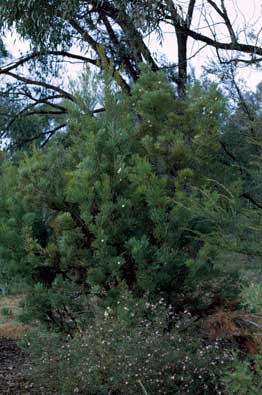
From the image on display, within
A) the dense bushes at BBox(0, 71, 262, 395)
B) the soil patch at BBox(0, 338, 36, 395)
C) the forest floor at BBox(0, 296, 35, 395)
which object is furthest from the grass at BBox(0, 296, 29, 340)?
the dense bushes at BBox(0, 71, 262, 395)

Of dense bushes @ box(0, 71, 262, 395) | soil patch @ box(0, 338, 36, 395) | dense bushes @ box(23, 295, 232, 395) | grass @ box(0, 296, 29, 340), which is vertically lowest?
soil patch @ box(0, 338, 36, 395)

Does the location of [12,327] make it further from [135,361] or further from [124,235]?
[135,361]

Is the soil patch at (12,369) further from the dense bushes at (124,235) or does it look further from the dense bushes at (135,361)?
the dense bushes at (135,361)

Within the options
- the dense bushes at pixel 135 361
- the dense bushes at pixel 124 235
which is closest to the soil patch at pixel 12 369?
the dense bushes at pixel 124 235

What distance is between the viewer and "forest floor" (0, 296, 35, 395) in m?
6.96

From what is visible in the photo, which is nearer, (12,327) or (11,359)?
(11,359)

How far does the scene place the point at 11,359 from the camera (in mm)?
8742

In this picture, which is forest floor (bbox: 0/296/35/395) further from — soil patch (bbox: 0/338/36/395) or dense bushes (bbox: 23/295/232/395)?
dense bushes (bbox: 23/295/232/395)

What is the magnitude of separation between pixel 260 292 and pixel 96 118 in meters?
2.23

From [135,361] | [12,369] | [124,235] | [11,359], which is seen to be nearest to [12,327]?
[11,359]

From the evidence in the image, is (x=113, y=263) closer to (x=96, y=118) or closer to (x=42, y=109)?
(x=96, y=118)

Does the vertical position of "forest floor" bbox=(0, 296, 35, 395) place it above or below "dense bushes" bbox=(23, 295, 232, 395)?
below

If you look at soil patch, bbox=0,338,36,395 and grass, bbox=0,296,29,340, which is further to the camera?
grass, bbox=0,296,29,340

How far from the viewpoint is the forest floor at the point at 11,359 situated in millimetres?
6961
